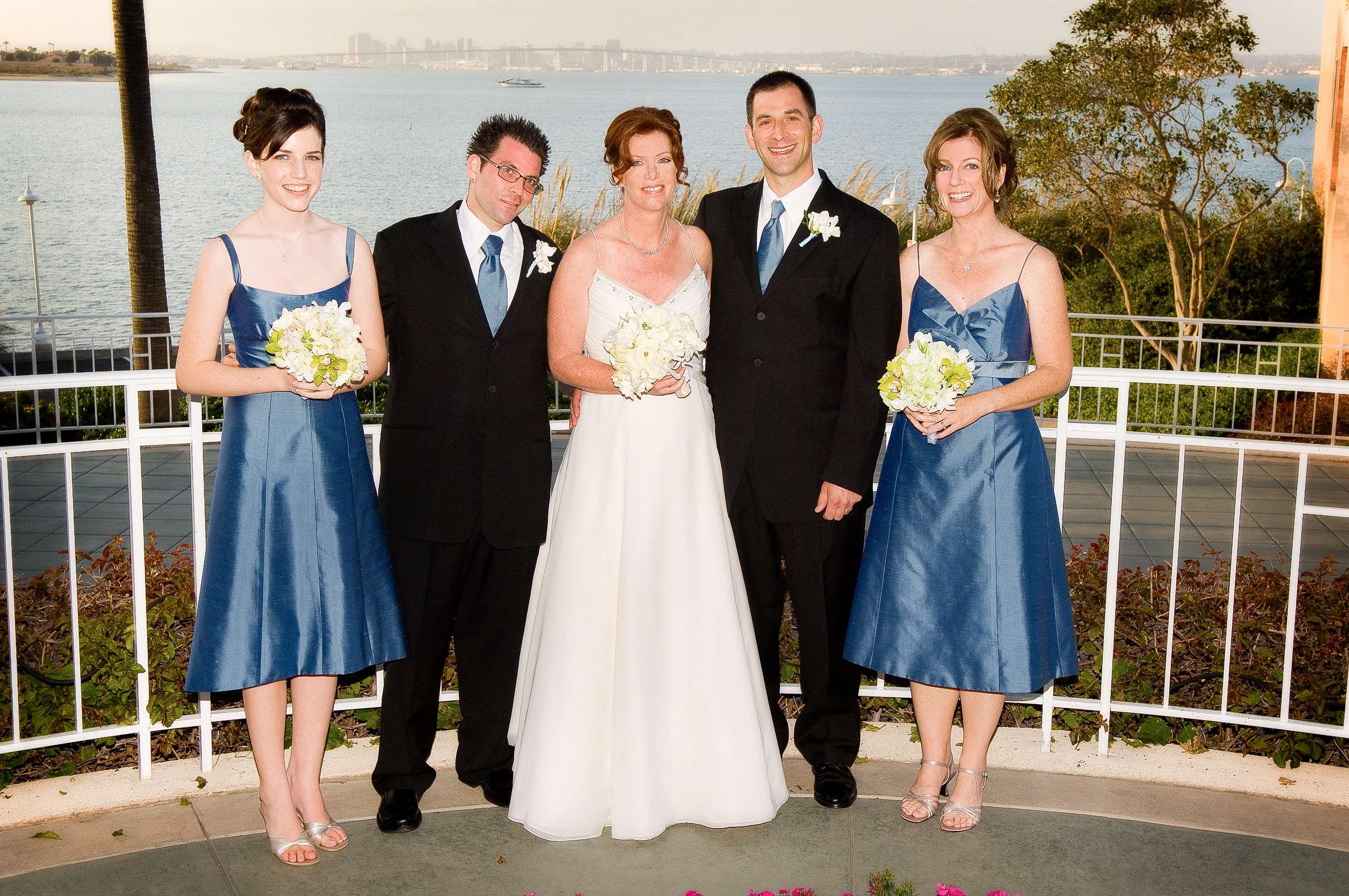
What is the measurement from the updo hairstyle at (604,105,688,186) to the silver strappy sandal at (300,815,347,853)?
2.19m

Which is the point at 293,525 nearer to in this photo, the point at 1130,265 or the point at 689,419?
the point at 689,419

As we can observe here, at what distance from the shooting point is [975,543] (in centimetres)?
385

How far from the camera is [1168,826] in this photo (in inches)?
160

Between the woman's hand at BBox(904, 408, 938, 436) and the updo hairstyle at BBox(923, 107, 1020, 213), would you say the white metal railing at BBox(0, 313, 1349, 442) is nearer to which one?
the updo hairstyle at BBox(923, 107, 1020, 213)

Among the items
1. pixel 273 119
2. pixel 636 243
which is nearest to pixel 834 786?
pixel 636 243

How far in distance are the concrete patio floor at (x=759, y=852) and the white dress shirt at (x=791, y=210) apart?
1.90 metres

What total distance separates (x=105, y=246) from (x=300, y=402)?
43068mm

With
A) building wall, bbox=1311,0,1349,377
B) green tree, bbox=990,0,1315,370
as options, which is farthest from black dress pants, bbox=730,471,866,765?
green tree, bbox=990,0,1315,370

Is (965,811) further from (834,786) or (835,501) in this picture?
(835,501)

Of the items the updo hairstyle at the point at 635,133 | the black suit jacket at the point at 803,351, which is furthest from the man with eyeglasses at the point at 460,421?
the black suit jacket at the point at 803,351

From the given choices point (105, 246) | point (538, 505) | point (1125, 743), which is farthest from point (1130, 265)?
point (105, 246)

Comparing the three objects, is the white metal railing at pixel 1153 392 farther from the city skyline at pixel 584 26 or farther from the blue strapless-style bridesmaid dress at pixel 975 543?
the city skyline at pixel 584 26

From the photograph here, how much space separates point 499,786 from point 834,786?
3.70 ft

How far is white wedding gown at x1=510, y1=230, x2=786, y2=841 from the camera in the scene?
3.92 meters
